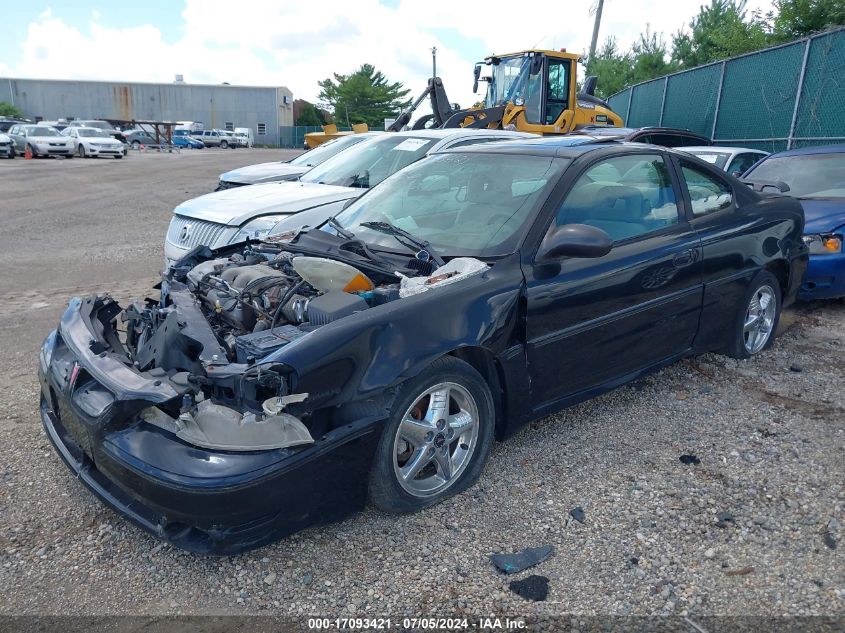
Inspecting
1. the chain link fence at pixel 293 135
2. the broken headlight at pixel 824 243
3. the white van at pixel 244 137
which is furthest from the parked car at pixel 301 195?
the chain link fence at pixel 293 135

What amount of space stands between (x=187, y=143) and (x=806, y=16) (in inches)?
1812

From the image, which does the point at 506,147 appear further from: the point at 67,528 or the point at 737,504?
the point at 67,528

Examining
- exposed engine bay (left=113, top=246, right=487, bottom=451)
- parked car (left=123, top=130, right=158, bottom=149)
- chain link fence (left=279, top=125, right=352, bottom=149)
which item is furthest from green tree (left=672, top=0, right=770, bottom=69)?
chain link fence (left=279, top=125, right=352, bottom=149)

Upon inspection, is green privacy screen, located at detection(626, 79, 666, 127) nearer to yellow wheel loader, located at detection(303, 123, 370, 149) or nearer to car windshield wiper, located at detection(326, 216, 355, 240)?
yellow wheel loader, located at detection(303, 123, 370, 149)

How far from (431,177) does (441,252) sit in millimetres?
910

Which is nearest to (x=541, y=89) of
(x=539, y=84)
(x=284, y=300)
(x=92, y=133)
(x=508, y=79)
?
(x=539, y=84)

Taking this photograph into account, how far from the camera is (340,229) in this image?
414cm

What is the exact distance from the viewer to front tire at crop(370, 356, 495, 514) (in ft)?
9.75

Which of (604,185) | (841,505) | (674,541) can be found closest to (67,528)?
(674,541)

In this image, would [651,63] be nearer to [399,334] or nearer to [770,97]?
[770,97]

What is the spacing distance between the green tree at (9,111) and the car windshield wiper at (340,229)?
225 ft

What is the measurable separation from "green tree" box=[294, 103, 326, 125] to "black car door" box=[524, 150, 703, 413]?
232 ft

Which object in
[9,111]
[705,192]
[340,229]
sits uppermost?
[9,111]

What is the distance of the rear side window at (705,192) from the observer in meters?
4.47
